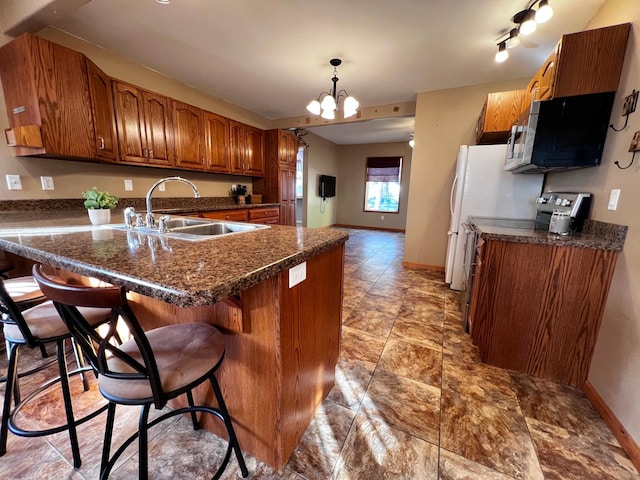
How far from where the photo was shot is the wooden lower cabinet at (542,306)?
150 centimetres

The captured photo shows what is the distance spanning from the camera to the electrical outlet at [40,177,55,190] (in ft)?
7.64

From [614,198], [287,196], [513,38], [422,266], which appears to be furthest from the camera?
[287,196]

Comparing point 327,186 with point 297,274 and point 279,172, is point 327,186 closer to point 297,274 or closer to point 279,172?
point 279,172

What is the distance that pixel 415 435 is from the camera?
4.10 ft

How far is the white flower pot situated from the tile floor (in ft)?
3.28

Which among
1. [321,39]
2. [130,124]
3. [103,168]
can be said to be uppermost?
[321,39]

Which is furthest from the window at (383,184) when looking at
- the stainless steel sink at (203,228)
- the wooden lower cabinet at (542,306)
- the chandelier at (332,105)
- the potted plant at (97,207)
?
the potted plant at (97,207)

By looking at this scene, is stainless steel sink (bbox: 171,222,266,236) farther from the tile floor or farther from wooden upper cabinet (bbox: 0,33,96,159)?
wooden upper cabinet (bbox: 0,33,96,159)

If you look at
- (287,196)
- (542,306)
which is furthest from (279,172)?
(542,306)

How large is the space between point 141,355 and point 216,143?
349 centimetres

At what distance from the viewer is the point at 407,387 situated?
5.11 ft

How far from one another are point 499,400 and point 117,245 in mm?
2073

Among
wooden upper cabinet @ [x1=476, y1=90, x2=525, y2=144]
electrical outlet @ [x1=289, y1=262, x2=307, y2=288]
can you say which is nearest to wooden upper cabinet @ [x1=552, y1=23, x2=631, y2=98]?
wooden upper cabinet @ [x1=476, y1=90, x2=525, y2=144]

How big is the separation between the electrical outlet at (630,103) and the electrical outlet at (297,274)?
6.33 ft
